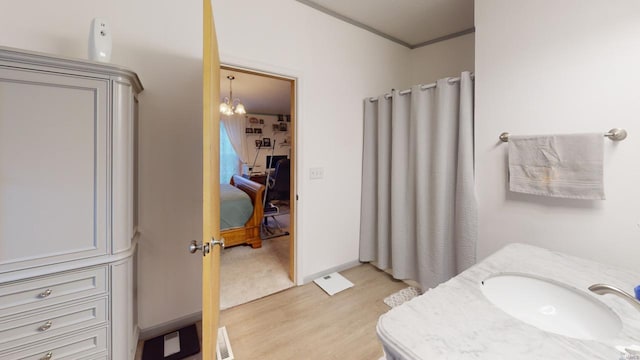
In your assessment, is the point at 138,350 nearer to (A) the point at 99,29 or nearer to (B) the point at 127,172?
(B) the point at 127,172

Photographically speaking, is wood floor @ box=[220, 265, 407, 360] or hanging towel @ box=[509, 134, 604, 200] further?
wood floor @ box=[220, 265, 407, 360]

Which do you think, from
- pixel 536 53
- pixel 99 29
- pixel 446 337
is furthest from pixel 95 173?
pixel 536 53

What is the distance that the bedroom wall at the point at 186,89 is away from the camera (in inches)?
56.7

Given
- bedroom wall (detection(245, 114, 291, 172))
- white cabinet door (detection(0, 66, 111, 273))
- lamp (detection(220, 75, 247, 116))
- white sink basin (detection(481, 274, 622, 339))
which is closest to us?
white sink basin (detection(481, 274, 622, 339))

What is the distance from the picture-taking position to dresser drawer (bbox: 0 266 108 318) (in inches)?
40.6

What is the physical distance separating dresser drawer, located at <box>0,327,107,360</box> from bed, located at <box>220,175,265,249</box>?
194cm

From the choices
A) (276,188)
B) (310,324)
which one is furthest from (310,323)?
(276,188)

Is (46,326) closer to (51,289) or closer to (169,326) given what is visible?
(51,289)

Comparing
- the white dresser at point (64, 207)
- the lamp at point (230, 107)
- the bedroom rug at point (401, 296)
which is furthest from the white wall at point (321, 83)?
the lamp at point (230, 107)

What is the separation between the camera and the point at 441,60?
2861mm

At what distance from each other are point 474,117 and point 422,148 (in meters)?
0.47

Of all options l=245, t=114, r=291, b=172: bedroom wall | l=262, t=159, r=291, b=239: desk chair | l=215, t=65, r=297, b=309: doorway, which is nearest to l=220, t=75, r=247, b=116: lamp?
l=215, t=65, r=297, b=309: doorway

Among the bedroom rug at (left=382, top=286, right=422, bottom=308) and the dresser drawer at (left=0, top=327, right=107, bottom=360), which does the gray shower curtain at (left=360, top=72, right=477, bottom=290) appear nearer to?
the bedroom rug at (left=382, top=286, right=422, bottom=308)

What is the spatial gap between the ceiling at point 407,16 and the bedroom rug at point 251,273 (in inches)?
102
